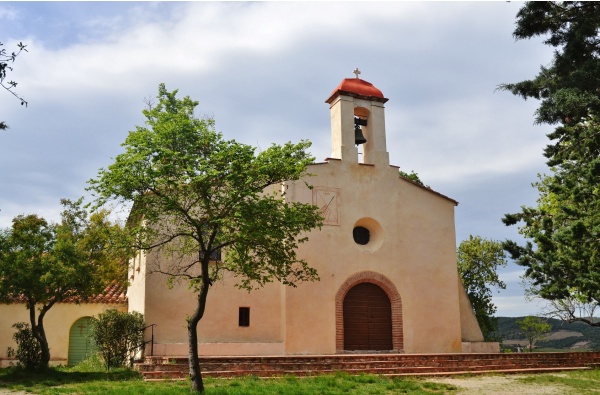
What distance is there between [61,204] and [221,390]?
15684mm

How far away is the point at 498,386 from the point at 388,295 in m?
7.37

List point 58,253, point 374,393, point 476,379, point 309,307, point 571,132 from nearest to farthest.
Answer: point 571,132 → point 374,393 → point 476,379 → point 58,253 → point 309,307

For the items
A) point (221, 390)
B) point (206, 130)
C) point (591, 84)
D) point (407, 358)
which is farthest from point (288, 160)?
point (407, 358)

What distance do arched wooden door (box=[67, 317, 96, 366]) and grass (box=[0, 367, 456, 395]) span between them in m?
7.98

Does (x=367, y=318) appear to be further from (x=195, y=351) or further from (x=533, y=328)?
(x=533, y=328)

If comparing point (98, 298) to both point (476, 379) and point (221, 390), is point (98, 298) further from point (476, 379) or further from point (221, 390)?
point (476, 379)

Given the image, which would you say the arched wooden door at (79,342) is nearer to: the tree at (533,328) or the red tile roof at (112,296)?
the red tile roof at (112,296)

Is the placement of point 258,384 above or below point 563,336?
above

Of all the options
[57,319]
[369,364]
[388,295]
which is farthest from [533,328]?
[57,319]

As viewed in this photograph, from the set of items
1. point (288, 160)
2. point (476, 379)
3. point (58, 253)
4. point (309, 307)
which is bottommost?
point (476, 379)

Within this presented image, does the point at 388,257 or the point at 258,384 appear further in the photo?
the point at 388,257

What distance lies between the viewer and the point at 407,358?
1748cm

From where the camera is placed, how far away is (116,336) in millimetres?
18031

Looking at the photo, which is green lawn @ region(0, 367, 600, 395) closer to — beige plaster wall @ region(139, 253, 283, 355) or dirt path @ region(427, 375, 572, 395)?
dirt path @ region(427, 375, 572, 395)
